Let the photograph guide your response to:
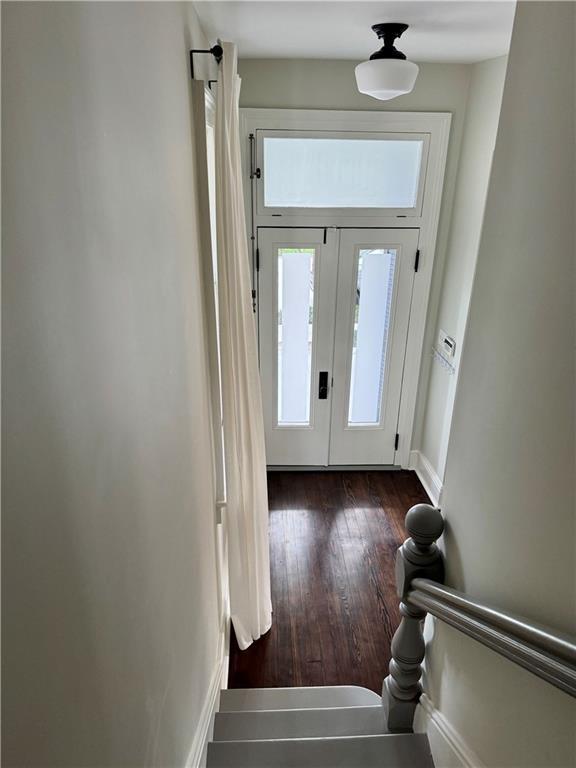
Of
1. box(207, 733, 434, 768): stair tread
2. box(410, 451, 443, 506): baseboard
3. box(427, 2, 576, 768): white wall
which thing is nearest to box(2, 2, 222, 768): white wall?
box(207, 733, 434, 768): stair tread

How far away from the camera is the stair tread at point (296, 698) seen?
2355 millimetres

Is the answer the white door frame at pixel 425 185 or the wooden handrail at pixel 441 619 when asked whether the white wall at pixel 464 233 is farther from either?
the wooden handrail at pixel 441 619

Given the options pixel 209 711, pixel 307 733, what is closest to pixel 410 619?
pixel 307 733

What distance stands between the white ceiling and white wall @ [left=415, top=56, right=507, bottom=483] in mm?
202

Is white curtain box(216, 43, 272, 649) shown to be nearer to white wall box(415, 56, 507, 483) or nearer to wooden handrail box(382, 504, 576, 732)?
wooden handrail box(382, 504, 576, 732)

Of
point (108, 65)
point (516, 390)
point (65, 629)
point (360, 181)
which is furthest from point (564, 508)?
point (360, 181)

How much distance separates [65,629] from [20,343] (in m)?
0.42

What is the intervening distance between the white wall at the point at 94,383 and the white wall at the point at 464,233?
1967mm

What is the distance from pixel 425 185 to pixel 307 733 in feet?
9.93

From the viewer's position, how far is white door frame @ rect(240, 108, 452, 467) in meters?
3.21

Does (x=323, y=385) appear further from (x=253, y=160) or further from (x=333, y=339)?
(x=253, y=160)

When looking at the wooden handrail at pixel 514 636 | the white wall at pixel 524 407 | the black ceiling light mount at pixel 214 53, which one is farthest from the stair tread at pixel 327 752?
the black ceiling light mount at pixel 214 53

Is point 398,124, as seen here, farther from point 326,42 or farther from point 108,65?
point 108,65

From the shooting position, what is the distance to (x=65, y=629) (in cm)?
76
